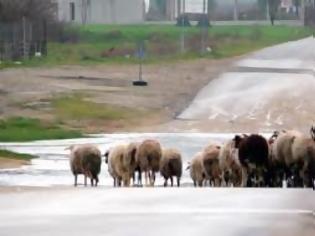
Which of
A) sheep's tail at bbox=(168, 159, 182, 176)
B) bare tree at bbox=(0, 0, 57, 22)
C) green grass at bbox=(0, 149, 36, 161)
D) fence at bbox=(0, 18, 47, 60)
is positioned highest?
bare tree at bbox=(0, 0, 57, 22)

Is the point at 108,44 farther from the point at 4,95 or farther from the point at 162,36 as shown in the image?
the point at 4,95

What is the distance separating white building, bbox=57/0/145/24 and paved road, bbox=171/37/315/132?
65.5 metres

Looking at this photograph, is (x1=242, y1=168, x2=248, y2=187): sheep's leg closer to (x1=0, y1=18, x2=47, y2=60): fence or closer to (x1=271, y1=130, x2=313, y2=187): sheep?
(x1=271, y1=130, x2=313, y2=187): sheep

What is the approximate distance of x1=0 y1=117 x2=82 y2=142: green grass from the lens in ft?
130

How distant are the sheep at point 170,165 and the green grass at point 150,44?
3640cm

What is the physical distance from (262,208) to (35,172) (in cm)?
1391

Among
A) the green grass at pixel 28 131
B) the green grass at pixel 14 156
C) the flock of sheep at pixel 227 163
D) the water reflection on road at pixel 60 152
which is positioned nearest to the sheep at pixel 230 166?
the flock of sheep at pixel 227 163

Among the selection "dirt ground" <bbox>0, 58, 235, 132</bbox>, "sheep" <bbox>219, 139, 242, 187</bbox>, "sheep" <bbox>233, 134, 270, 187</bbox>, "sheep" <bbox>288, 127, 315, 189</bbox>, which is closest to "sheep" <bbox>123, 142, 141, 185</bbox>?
"sheep" <bbox>219, 139, 242, 187</bbox>

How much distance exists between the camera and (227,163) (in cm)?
2581

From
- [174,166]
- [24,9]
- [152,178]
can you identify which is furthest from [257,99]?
[24,9]

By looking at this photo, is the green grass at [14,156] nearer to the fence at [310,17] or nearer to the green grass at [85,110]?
Result: the green grass at [85,110]

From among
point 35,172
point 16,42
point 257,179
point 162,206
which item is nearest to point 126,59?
point 16,42

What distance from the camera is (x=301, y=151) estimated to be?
24.4 metres

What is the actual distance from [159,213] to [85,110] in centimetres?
3078
